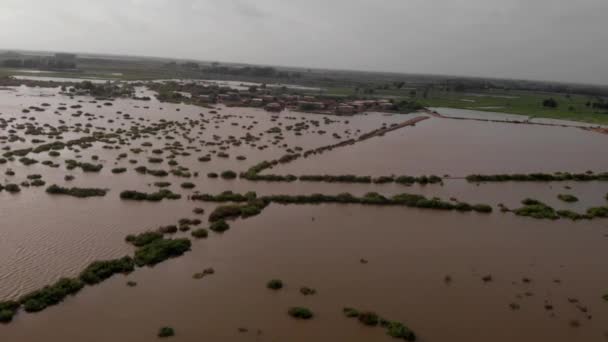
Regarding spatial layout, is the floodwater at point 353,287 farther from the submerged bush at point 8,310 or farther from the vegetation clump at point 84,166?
the vegetation clump at point 84,166

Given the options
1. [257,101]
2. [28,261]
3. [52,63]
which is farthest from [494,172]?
[52,63]

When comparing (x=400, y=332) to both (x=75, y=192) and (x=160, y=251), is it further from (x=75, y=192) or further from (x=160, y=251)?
(x=75, y=192)

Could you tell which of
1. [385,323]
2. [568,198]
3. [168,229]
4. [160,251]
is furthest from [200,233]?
[568,198]

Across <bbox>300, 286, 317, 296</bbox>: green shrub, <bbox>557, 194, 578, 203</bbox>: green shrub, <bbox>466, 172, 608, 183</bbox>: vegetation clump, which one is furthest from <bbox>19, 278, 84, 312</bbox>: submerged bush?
<bbox>557, 194, 578, 203</bbox>: green shrub

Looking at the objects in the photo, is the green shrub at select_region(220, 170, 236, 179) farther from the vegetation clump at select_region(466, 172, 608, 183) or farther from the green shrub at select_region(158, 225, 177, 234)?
the vegetation clump at select_region(466, 172, 608, 183)

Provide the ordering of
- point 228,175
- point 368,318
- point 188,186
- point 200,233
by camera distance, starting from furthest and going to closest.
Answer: point 228,175 → point 188,186 → point 200,233 → point 368,318

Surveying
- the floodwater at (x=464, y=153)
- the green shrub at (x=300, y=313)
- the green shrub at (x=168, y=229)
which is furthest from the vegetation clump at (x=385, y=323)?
the floodwater at (x=464, y=153)
